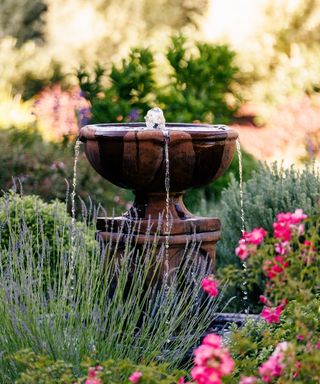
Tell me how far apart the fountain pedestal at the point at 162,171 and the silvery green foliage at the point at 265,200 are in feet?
3.77

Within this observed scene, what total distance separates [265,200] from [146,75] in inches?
166

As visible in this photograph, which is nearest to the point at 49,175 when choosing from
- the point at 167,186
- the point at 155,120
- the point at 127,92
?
the point at 127,92

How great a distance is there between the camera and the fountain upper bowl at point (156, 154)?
5.27 meters

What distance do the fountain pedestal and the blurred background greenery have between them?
219cm

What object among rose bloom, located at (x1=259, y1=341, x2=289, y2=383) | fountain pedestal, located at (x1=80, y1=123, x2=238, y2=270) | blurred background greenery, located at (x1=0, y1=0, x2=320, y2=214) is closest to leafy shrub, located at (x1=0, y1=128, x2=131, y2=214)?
blurred background greenery, located at (x1=0, y1=0, x2=320, y2=214)

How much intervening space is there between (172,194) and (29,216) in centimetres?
121

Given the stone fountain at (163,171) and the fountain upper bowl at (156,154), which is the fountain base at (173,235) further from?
the fountain upper bowl at (156,154)

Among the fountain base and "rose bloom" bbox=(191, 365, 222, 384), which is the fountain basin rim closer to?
the fountain base

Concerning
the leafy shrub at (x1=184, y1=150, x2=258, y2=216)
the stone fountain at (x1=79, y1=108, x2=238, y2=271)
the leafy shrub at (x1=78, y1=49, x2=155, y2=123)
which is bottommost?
the leafy shrub at (x1=184, y1=150, x2=258, y2=216)

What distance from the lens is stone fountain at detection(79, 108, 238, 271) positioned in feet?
17.3

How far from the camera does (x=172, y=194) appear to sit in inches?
219

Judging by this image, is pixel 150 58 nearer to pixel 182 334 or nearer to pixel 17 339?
pixel 182 334

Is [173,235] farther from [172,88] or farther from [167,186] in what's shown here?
[172,88]

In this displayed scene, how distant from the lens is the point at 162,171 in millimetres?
5344
